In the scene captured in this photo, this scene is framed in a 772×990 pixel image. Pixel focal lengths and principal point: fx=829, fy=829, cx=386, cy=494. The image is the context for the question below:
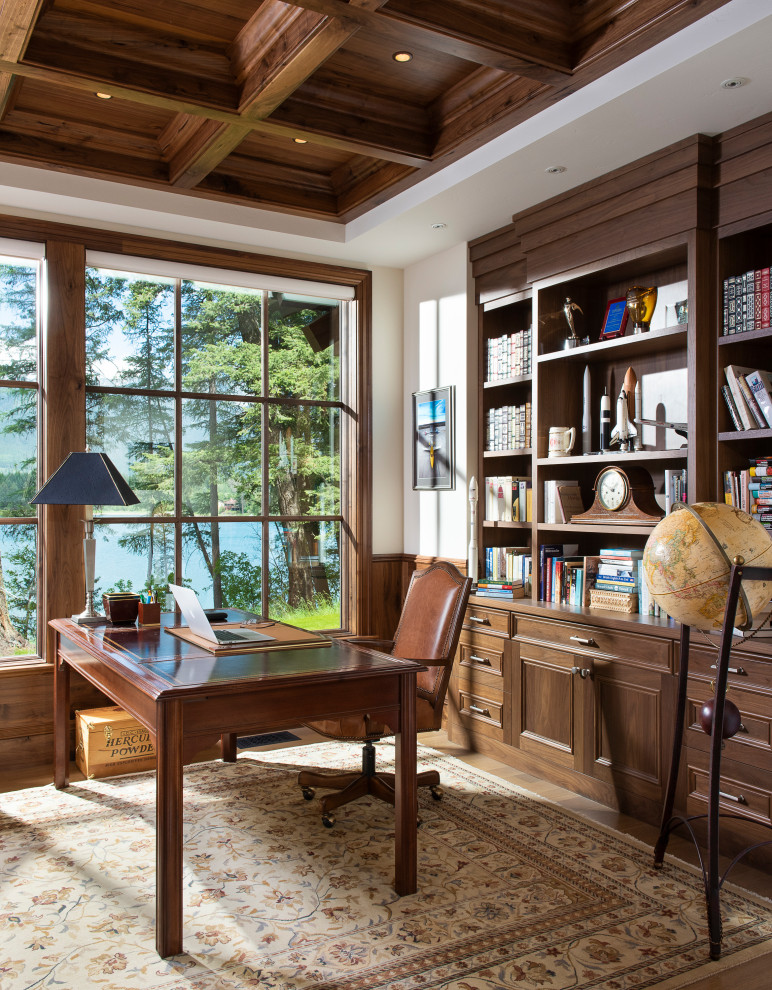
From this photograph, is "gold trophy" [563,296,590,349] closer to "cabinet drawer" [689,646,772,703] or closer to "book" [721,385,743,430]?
"book" [721,385,743,430]

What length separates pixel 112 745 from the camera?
3939 millimetres

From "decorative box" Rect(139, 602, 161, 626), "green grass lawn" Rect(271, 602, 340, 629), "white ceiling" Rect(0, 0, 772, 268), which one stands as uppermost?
"white ceiling" Rect(0, 0, 772, 268)

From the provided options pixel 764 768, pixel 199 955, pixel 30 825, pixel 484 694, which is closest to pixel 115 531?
pixel 30 825

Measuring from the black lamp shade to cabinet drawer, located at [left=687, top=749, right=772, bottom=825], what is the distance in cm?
258

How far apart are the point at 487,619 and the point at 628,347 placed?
1.53m

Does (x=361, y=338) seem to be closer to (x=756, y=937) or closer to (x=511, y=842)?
(x=511, y=842)

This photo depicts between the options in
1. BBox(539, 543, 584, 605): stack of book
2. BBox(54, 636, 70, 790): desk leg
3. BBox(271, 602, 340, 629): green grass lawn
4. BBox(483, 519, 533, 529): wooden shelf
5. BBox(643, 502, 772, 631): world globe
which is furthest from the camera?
BBox(271, 602, 340, 629): green grass lawn

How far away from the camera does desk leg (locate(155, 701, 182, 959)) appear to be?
7.64ft

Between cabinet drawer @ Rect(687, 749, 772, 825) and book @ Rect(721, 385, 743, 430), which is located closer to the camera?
cabinet drawer @ Rect(687, 749, 772, 825)

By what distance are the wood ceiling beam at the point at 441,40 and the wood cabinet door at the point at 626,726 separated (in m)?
2.37

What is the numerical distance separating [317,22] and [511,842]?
3.06 m

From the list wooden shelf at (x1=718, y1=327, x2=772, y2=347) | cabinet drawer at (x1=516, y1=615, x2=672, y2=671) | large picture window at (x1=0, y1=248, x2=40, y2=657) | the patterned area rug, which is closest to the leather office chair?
the patterned area rug

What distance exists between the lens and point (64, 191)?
4047 millimetres

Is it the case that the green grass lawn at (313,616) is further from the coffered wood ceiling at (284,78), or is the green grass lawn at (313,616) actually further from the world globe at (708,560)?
the world globe at (708,560)
